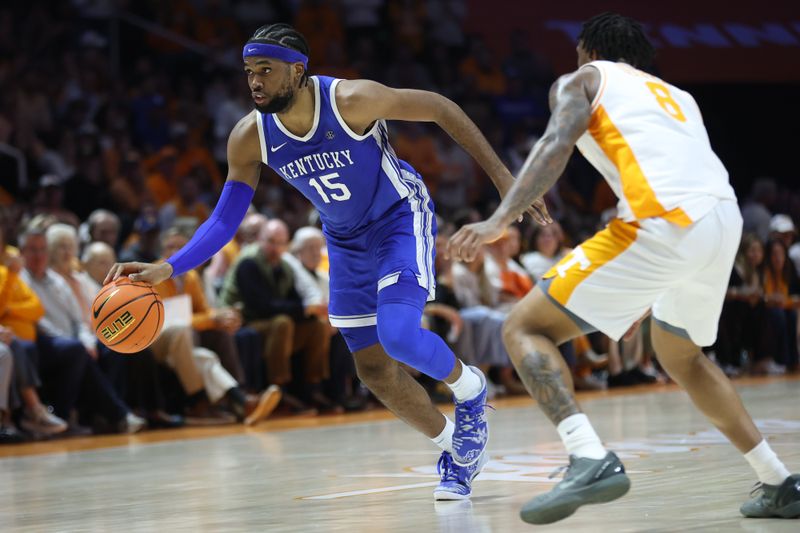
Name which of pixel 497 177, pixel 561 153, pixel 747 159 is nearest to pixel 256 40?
pixel 497 177

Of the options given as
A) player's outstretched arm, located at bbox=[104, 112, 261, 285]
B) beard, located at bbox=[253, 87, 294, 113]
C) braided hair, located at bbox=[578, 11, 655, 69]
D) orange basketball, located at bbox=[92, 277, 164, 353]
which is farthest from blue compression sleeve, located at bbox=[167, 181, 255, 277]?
braided hair, located at bbox=[578, 11, 655, 69]

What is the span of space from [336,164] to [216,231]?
548 mm

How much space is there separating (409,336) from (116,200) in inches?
286

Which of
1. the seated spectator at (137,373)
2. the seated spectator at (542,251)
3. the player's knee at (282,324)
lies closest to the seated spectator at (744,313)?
the seated spectator at (542,251)

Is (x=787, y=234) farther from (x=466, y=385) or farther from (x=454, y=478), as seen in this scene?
(x=454, y=478)

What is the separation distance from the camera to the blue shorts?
512cm

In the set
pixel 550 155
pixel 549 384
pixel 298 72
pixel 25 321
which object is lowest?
pixel 25 321

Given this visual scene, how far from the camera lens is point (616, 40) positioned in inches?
169

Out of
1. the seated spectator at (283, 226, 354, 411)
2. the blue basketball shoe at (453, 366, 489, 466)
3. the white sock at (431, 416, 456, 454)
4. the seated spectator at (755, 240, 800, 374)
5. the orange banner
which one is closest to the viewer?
the blue basketball shoe at (453, 366, 489, 466)

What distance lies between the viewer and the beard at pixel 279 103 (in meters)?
5.00

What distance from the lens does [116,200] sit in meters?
11.5

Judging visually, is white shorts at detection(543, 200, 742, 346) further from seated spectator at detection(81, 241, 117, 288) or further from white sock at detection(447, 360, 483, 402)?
seated spectator at detection(81, 241, 117, 288)

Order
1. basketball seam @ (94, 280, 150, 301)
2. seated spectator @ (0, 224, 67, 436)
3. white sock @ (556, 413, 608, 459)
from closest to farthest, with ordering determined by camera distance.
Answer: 1. white sock @ (556, 413, 608, 459)
2. basketball seam @ (94, 280, 150, 301)
3. seated spectator @ (0, 224, 67, 436)

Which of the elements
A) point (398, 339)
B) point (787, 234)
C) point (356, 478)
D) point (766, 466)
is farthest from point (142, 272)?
point (787, 234)
